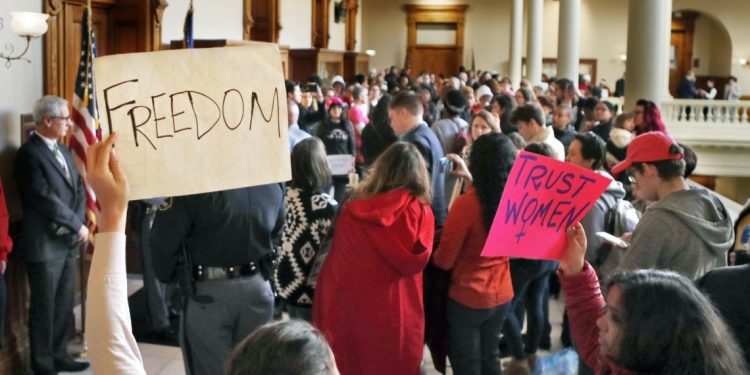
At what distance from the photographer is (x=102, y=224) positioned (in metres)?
1.90

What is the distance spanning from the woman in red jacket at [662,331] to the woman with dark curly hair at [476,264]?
7.25 ft

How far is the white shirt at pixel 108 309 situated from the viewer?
6.27 ft

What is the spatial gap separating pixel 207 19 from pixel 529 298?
25.7 ft

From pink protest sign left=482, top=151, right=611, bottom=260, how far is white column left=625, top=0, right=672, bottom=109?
8.55 meters

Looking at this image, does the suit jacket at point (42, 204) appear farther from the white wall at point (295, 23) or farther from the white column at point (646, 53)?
the white wall at point (295, 23)

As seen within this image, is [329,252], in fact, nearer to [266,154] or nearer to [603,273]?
[603,273]

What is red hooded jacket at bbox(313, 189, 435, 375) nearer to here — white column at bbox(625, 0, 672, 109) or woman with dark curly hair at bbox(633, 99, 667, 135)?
woman with dark curly hair at bbox(633, 99, 667, 135)

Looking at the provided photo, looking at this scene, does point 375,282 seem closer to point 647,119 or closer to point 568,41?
point 647,119

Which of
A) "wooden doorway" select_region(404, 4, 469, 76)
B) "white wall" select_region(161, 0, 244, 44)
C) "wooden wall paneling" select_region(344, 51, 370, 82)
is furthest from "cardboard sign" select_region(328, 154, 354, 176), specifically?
"wooden doorway" select_region(404, 4, 469, 76)

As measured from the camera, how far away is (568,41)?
19.0 meters

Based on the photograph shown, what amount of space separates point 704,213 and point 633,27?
8.28m

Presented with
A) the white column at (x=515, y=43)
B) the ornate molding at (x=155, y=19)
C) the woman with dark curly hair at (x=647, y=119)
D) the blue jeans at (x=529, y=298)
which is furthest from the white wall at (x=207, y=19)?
the white column at (x=515, y=43)

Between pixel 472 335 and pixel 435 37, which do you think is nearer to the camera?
pixel 472 335

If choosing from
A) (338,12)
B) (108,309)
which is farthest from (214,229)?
(338,12)
